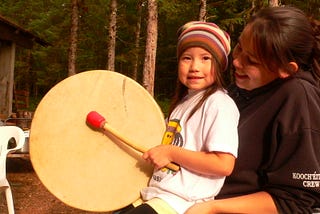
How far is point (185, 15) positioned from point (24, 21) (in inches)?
534

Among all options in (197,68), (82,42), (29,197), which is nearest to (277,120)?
(197,68)

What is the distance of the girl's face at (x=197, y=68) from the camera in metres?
1.59

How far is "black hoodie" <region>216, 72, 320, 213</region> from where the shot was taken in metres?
1.30

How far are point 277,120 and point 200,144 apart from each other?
0.28 meters

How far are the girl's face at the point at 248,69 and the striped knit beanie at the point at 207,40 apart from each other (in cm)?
6

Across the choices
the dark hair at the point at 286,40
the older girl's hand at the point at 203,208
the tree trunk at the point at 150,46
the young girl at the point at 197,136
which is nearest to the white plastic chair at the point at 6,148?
the young girl at the point at 197,136

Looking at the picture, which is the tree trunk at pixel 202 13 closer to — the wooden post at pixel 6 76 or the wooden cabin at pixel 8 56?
the wooden cabin at pixel 8 56

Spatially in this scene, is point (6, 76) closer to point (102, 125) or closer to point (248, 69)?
point (102, 125)

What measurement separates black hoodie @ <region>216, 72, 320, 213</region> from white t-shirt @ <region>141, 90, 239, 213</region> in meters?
0.07

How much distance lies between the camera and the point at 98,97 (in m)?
1.70

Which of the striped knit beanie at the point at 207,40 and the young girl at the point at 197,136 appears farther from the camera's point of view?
the striped knit beanie at the point at 207,40

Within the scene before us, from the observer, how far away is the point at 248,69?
153cm

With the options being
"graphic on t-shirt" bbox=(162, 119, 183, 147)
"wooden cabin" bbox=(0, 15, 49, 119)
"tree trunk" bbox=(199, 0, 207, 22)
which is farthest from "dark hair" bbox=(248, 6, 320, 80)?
"tree trunk" bbox=(199, 0, 207, 22)

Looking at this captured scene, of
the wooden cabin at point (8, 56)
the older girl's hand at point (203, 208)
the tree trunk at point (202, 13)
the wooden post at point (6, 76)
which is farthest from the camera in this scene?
the tree trunk at point (202, 13)
